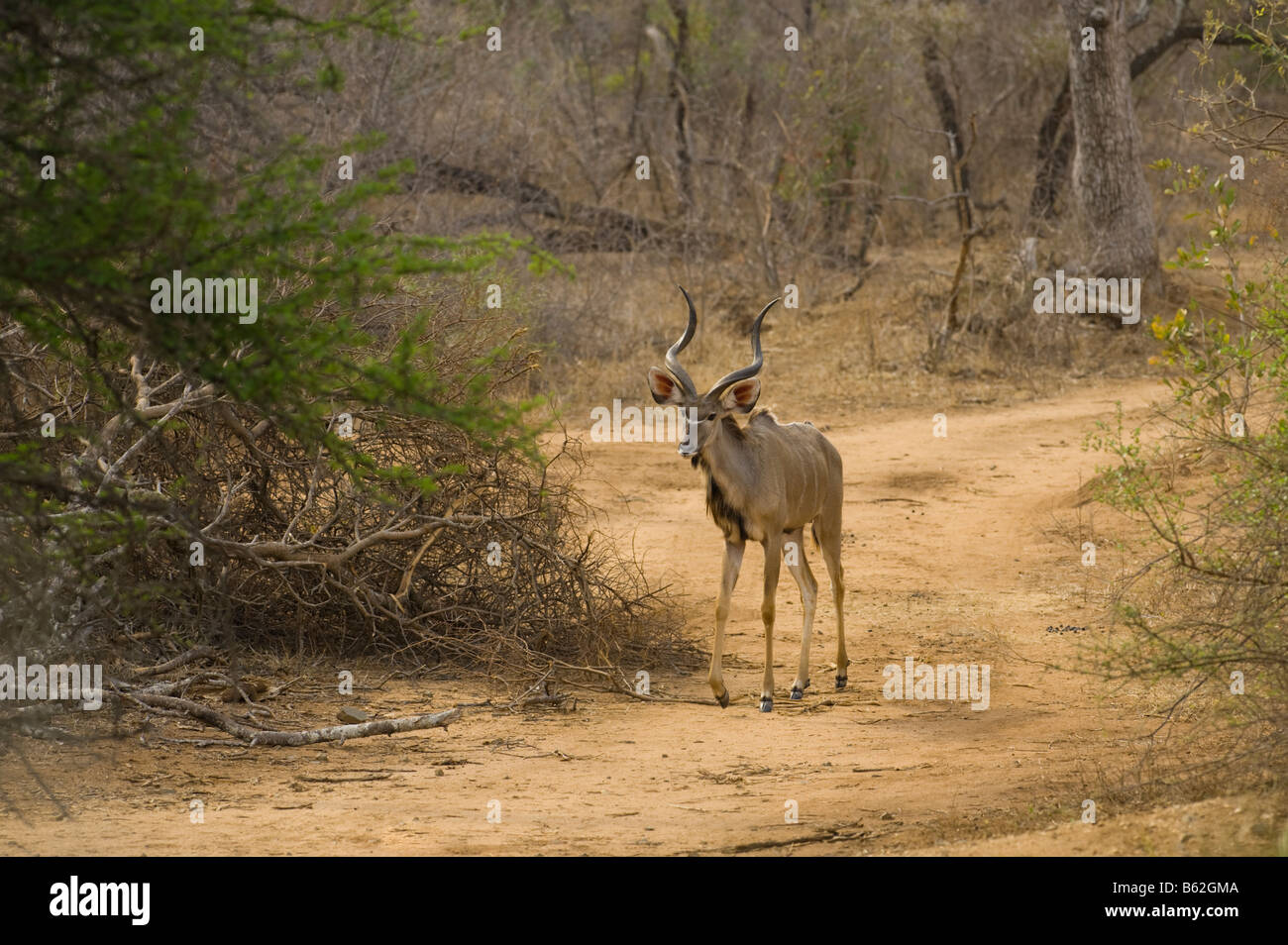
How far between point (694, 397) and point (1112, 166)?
39.5ft

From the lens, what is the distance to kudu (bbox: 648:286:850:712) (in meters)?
8.63

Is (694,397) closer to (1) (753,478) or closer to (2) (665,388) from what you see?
(2) (665,388)

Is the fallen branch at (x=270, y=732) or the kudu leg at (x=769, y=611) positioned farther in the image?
the kudu leg at (x=769, y=611)

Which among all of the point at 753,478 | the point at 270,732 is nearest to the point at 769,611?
the point at 753,478

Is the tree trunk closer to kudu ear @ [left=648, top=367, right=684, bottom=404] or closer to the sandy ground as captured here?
the sandy ground

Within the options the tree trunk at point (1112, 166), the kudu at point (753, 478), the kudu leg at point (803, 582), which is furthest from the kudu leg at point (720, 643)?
the tree trunk at point (1112, 166)

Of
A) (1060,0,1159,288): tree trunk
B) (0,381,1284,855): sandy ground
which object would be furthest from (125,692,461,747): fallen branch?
(1060,0,1159,288): tree trunk

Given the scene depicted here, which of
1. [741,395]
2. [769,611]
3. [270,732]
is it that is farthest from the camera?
[741,395]

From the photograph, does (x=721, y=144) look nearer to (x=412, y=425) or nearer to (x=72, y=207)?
(x=412, y=425)

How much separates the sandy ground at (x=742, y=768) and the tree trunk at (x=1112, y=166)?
27.4 ft

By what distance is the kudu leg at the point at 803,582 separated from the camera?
8906 millimetres

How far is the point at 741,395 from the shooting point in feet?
29.7

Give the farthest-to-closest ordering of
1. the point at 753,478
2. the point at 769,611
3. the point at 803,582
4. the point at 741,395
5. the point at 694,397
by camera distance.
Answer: the point at 803,582, the point at 741,395, the point at 753,478, the point at 769,611, the point at 694,397

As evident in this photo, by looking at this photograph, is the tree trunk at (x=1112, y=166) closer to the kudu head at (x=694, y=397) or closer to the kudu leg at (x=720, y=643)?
the kudu head at (x=694, y=397)
